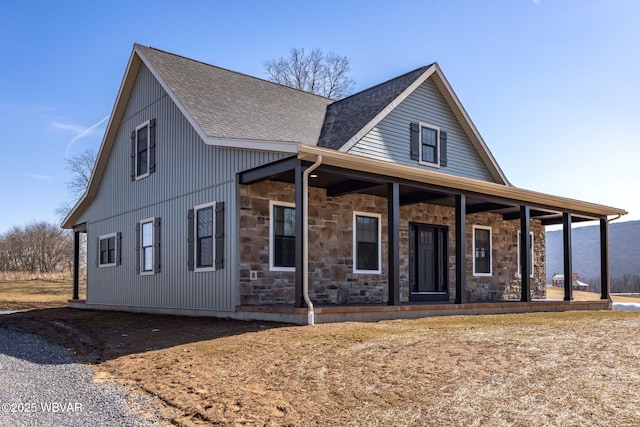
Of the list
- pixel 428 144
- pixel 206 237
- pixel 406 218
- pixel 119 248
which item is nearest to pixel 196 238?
pixel 206 237

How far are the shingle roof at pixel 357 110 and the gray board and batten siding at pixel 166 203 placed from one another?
268 cm

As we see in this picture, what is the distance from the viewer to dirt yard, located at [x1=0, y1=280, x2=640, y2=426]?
182 inches

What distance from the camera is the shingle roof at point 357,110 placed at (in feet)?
42.8

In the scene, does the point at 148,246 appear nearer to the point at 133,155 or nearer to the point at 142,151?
the point at 142,151

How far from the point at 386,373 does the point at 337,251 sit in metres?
6.93

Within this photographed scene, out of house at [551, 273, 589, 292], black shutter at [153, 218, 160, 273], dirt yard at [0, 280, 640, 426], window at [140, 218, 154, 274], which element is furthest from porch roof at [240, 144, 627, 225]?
house at [551, 273, 589, 292]

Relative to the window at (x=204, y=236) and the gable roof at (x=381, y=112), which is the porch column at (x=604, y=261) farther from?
the window at (x=204, y=236)

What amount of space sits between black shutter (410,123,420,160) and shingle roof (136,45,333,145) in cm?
223

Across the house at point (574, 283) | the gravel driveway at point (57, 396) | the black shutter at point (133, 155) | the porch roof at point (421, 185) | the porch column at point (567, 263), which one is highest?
the black shutter at point (133, 155)

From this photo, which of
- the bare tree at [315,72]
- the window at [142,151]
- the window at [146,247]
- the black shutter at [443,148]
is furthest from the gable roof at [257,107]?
the bare tree at [315,72]

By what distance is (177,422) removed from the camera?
4879 millimetres

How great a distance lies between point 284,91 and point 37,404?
11.7 meters

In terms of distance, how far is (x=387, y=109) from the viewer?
1344 centimetres

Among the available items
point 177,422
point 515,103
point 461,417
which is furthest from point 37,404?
point 515,103
